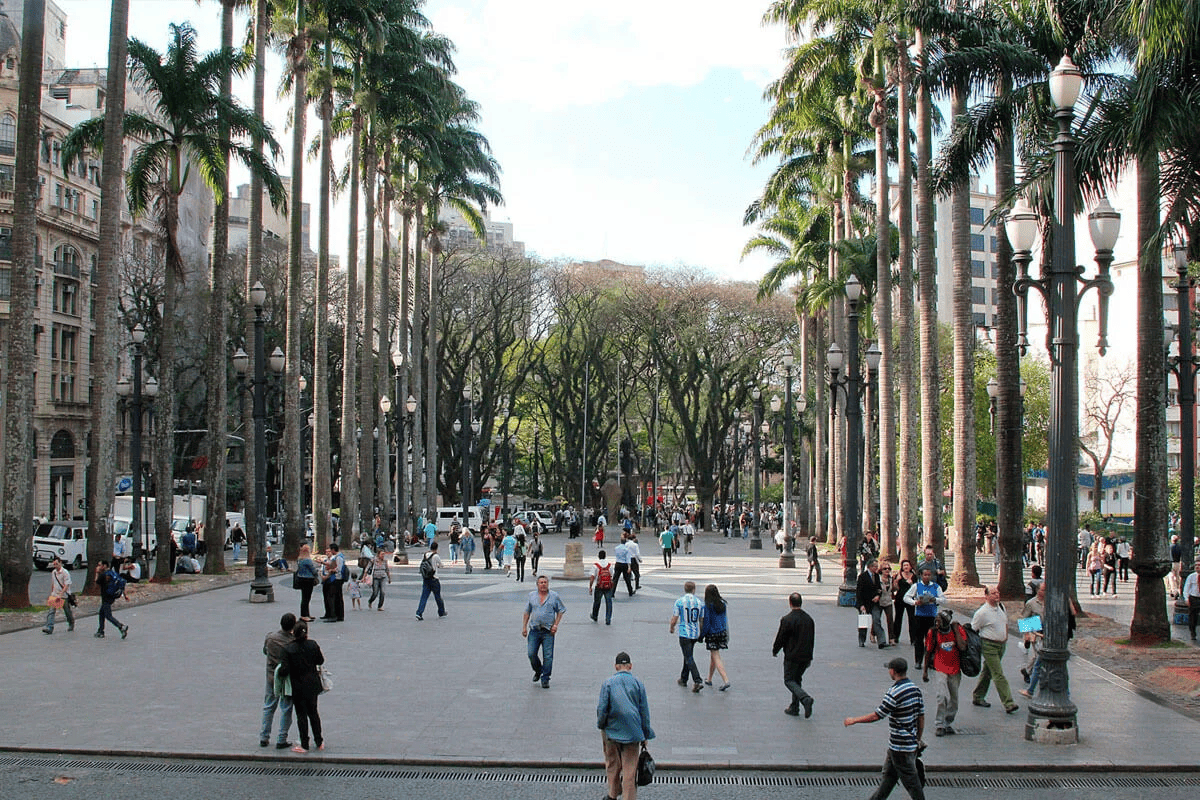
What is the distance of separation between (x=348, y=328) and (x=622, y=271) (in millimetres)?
27574

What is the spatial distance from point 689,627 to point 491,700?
2625mm

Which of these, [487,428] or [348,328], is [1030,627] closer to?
[348,328]

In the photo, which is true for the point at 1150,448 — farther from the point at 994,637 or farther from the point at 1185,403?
the point at 994,637

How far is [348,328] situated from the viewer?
40500 millimetres

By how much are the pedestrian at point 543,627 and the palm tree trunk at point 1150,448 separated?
31.1 ft

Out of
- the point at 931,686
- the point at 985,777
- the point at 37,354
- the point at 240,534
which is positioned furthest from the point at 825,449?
the point at 985,777

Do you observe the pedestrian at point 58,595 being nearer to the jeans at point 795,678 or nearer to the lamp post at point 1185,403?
the jeans at point 795,678

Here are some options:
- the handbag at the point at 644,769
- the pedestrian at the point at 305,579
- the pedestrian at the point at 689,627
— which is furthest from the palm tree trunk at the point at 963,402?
the handbag at the point at 644,769

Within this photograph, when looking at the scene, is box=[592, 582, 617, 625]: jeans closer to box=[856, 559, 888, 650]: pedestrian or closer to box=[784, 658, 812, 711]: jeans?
box=[856, 559, 888, 650]: pedestrian

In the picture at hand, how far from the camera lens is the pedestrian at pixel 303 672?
422 inches

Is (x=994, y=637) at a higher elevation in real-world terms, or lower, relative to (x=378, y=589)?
higher

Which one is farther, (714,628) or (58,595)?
(58,595)

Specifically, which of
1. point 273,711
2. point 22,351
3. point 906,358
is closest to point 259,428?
point 22,351

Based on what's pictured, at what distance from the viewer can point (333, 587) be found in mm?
20922
